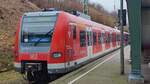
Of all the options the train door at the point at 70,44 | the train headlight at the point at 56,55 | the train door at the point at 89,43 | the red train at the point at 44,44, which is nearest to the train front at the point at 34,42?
the red train at the point at 44,44

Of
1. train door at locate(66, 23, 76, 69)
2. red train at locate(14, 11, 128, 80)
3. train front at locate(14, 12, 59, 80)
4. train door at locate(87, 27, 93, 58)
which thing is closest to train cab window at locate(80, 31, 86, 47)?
train door at locate(87, 27, 93, 58)

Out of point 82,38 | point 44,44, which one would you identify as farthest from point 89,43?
point 44,44

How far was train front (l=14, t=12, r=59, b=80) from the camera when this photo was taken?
16.6 metres

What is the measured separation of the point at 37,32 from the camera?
55.5 feet

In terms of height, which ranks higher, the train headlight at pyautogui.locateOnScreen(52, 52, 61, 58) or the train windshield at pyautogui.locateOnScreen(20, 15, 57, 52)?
the train windshield at pyautogui.locateOnScreen(20, 15, 57, 52)

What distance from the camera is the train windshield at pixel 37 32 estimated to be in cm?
1669

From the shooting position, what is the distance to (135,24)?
12.9m

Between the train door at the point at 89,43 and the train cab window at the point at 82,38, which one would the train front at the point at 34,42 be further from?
the train door at the point at 89,43

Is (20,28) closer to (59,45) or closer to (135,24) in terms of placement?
(59,45)

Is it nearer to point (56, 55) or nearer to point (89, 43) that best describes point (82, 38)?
point (89, 43)

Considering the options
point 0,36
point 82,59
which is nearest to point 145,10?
point 82,59

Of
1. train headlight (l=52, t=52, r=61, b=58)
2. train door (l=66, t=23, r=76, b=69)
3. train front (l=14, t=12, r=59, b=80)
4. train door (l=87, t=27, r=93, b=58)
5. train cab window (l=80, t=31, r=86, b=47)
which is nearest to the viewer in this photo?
train headlight (l=52, t=52, r=61, b=58)

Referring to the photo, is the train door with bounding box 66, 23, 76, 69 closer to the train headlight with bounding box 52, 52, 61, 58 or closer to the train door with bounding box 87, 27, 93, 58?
the train headlight with bounding box 52, 52, 61, 58

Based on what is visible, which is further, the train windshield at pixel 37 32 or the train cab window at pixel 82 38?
the train cab window at pixel 82 38
